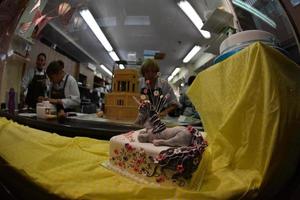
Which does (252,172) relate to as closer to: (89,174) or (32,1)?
(89,174)

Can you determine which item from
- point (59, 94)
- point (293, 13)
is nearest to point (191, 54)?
point (293, 13)

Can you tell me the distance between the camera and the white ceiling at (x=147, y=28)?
88 cm

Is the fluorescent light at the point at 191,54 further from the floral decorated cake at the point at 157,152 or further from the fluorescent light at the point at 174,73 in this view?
the floral decorated cake at the point at 157,152

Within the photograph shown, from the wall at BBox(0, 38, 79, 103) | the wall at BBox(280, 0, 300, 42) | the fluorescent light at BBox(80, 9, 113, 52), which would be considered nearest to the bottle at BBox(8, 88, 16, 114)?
the wall at BBox(0, 38, 79, 103)

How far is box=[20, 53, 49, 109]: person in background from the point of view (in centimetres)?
104

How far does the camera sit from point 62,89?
986 millimetres

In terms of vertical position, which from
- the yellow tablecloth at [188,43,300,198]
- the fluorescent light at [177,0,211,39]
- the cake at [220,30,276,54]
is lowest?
the yellow tablecloth at [188,43,300,198]

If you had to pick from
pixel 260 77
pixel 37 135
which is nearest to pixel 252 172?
pixel 260 77

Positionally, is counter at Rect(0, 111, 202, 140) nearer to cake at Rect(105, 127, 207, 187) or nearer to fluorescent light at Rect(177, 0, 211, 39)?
cake at Rect(105, 127, 207, 187)

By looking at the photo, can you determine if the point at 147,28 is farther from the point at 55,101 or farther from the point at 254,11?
the point at 55,101

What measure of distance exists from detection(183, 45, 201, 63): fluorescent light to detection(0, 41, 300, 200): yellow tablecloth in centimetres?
40

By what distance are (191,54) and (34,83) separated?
2.74 feet

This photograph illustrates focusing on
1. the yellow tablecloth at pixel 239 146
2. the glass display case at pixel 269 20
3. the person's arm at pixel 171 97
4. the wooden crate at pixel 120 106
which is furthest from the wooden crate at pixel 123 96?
the glass display case at pixel 269 20

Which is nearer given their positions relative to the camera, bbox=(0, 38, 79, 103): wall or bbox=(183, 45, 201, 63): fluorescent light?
bbox=(183, 45, 201, 63): fluorescent light
